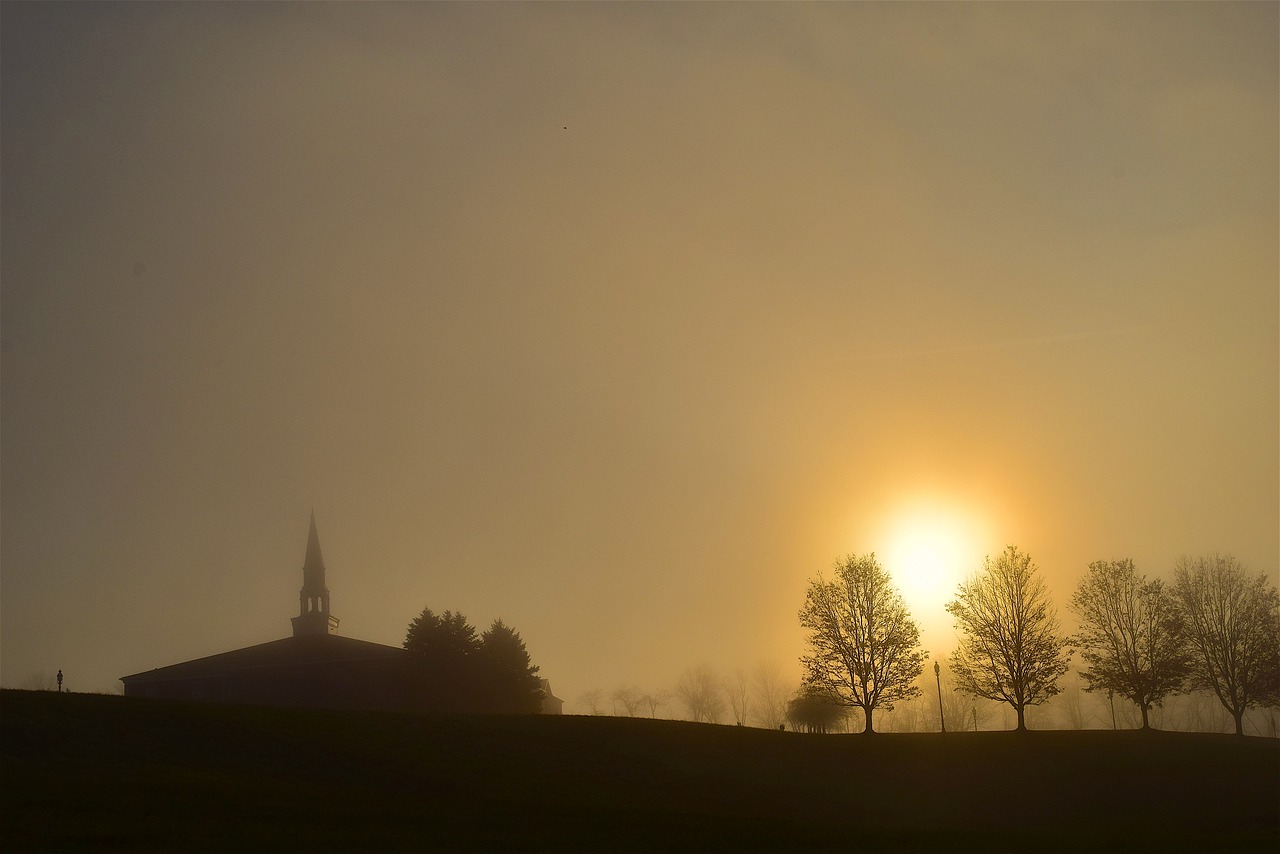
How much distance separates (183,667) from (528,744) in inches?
1871

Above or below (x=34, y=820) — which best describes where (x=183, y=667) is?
above

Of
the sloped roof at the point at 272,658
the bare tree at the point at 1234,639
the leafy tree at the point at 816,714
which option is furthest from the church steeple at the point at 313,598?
the bare tree at the point at 1234,639

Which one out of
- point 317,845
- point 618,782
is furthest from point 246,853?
point 618,782

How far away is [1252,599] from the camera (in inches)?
2657

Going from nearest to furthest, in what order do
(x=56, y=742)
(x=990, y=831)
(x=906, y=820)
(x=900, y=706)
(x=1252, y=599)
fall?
(x=56, y=742) < (x=990, y=831) < (x=906, y=820) < (x=1252, y=599) < (x=900, y=706)

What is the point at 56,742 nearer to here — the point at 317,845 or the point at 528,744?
the point at 317,845

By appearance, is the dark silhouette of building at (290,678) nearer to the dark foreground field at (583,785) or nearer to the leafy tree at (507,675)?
the leafy tree at (507,675)

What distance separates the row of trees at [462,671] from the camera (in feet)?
238

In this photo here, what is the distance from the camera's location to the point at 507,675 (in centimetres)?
7462

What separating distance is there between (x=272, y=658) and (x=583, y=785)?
49.3 metres

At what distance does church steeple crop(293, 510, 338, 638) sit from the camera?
10925cm

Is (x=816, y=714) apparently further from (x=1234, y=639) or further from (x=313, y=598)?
(x=313, y=598)

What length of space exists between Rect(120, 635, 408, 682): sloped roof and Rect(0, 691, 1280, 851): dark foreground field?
114ft

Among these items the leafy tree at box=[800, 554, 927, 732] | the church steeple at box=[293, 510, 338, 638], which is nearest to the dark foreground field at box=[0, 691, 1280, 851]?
the leafy tree at box=[800, 554, 927, 732]
